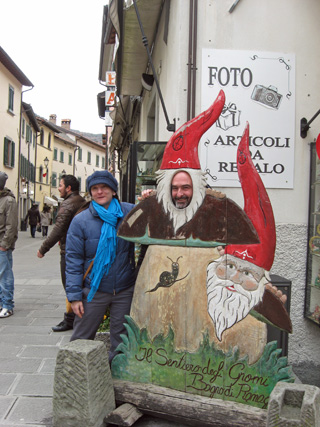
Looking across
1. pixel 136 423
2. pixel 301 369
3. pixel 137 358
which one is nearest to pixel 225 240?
pixel 137 358

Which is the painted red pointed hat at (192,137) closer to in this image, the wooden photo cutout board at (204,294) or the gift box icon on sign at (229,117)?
the wooden photo cutout board at (204,294)

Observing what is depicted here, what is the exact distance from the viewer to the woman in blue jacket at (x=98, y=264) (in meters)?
3.42

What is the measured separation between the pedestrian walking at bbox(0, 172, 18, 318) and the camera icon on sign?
11.2 ft

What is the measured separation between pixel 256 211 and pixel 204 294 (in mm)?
707

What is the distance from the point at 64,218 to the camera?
205 inches

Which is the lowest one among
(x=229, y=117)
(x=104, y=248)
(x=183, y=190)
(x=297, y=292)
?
(x=297, y=292)

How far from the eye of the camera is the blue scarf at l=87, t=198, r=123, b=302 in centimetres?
340

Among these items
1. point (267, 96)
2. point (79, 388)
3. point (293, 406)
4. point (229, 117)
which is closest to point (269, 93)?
point (267, 96)

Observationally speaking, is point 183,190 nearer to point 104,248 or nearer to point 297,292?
point 104,248

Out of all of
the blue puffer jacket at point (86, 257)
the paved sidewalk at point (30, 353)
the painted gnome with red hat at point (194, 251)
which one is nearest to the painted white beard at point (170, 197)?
the painted gnome with red hat at point (194, 251)

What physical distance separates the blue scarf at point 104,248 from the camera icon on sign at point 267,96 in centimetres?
186

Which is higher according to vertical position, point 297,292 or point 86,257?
point 86,257

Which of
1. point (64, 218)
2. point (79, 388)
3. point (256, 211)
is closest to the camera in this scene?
point (79, 388)

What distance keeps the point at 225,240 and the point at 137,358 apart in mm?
1061
